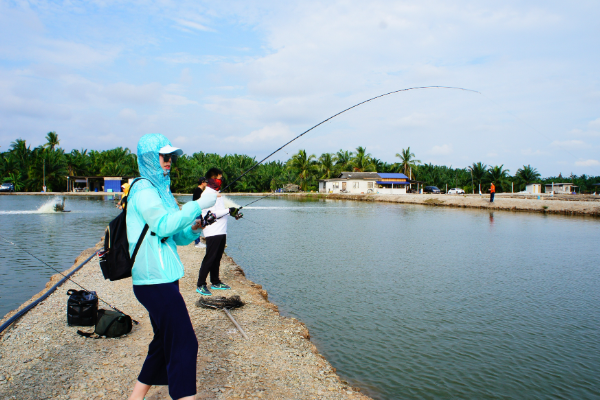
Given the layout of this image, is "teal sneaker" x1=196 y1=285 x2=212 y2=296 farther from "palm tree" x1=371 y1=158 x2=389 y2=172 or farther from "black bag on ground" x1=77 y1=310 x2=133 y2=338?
"palm tree" x1=371 y1=158 x2=389 y2=172

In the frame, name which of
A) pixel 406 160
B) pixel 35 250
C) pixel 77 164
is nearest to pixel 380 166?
pixel 406 160

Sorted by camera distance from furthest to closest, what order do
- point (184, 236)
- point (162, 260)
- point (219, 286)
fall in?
point (219, 286) → point (184, 236) → point (162, 260)

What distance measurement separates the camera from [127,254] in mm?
2393

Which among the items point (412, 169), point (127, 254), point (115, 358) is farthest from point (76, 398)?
point (412, 169)

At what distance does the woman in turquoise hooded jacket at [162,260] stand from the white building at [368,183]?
5907 cm

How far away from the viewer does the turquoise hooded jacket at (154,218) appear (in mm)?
2303

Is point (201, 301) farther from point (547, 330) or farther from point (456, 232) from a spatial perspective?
point (456, 232)

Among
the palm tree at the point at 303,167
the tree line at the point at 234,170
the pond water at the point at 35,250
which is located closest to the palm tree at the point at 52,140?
the tree line at the point at 234,170

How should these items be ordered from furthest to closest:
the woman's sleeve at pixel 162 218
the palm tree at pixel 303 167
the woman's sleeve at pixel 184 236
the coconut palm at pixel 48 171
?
the palm tree at pixel 303 167 → the coconut palm at pixel 48 171 → the woman's sleeve at pixel 184 236 → the woman's sleeve at pixel 162 218

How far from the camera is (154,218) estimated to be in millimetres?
2299

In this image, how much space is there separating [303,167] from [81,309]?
212ft

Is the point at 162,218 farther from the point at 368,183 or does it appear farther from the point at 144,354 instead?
the point at 368,183

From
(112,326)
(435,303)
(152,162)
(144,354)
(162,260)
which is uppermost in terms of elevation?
(152,162)

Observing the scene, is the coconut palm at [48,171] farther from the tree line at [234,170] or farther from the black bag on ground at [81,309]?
the black bag on ground at [81,309]
